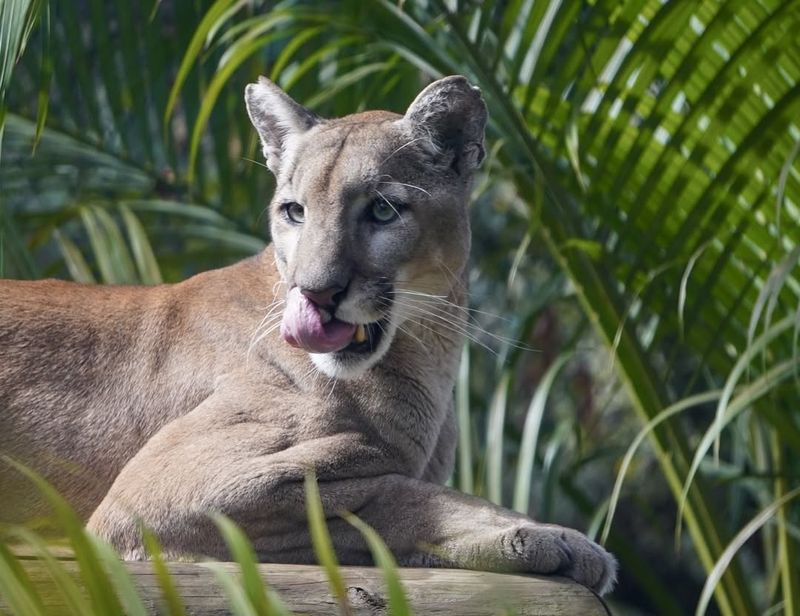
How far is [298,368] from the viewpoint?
2.58 metres

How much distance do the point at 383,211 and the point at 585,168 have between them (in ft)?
3.00

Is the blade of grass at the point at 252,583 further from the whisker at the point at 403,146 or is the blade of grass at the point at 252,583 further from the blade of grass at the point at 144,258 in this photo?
the blade of grass at the point at 144,258

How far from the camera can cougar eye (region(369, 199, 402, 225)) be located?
253 centimetres

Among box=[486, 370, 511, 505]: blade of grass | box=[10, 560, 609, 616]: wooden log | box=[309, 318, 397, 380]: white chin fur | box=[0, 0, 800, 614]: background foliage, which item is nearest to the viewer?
box=[10, 560, 609, 616]: wooden log

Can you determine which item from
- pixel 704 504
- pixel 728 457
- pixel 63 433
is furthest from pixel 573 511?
pixel 63 433

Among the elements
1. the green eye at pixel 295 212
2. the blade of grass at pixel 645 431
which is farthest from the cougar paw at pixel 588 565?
the green eye at pixel 295 212

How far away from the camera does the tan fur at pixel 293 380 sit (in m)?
2.38

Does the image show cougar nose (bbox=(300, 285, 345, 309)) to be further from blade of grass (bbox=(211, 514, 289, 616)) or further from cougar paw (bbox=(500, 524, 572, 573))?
blade of grass (bbox=(211, 514, 289, 616))

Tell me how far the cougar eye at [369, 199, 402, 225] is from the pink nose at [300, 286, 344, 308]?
22 centimetres

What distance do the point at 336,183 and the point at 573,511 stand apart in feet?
16.4

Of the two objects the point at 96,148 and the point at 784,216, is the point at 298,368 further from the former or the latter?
the point at 96,148

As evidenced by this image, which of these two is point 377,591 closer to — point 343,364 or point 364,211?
point 343,364

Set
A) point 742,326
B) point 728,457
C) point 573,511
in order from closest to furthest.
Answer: point 742,326, point 728,457, point 573,511

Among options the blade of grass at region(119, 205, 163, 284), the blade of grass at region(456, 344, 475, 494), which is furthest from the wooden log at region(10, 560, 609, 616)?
the blade of grass at region(119, 205, 163, 284)
